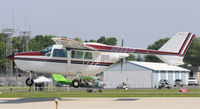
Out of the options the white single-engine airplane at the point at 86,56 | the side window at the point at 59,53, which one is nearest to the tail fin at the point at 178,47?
the white single-engine airplane at the point at 86,56

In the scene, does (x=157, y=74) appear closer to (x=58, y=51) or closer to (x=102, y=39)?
(x=58, y=51)

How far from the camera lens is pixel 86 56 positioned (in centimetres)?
3766

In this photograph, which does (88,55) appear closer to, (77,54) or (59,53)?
(77,54)

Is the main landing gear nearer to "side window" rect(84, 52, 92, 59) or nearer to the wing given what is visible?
"side window" rect(84, 52, 92, 59)

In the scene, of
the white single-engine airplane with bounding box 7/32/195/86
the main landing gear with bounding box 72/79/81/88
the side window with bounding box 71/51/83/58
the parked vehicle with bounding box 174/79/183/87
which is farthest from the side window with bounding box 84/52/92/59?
the parked vehicle with bounding box 174/79/183/87

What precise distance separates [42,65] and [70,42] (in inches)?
158

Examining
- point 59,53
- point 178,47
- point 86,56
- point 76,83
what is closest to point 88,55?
point 86,56

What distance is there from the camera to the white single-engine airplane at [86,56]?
3744 centimetres

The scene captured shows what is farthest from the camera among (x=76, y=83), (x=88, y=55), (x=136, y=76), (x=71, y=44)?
(x=136, y=76)

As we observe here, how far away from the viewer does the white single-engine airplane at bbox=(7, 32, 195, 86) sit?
37.4 meters

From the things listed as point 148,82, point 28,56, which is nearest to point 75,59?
point 28,56

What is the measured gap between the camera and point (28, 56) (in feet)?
124

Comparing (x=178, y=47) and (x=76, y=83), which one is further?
(x=178, y=47)

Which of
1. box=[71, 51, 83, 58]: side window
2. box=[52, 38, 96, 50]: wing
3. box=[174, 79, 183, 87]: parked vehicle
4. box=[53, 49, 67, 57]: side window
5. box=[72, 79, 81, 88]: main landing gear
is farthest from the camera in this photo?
box=[174, 79, 183, 87]: parked vehicle
